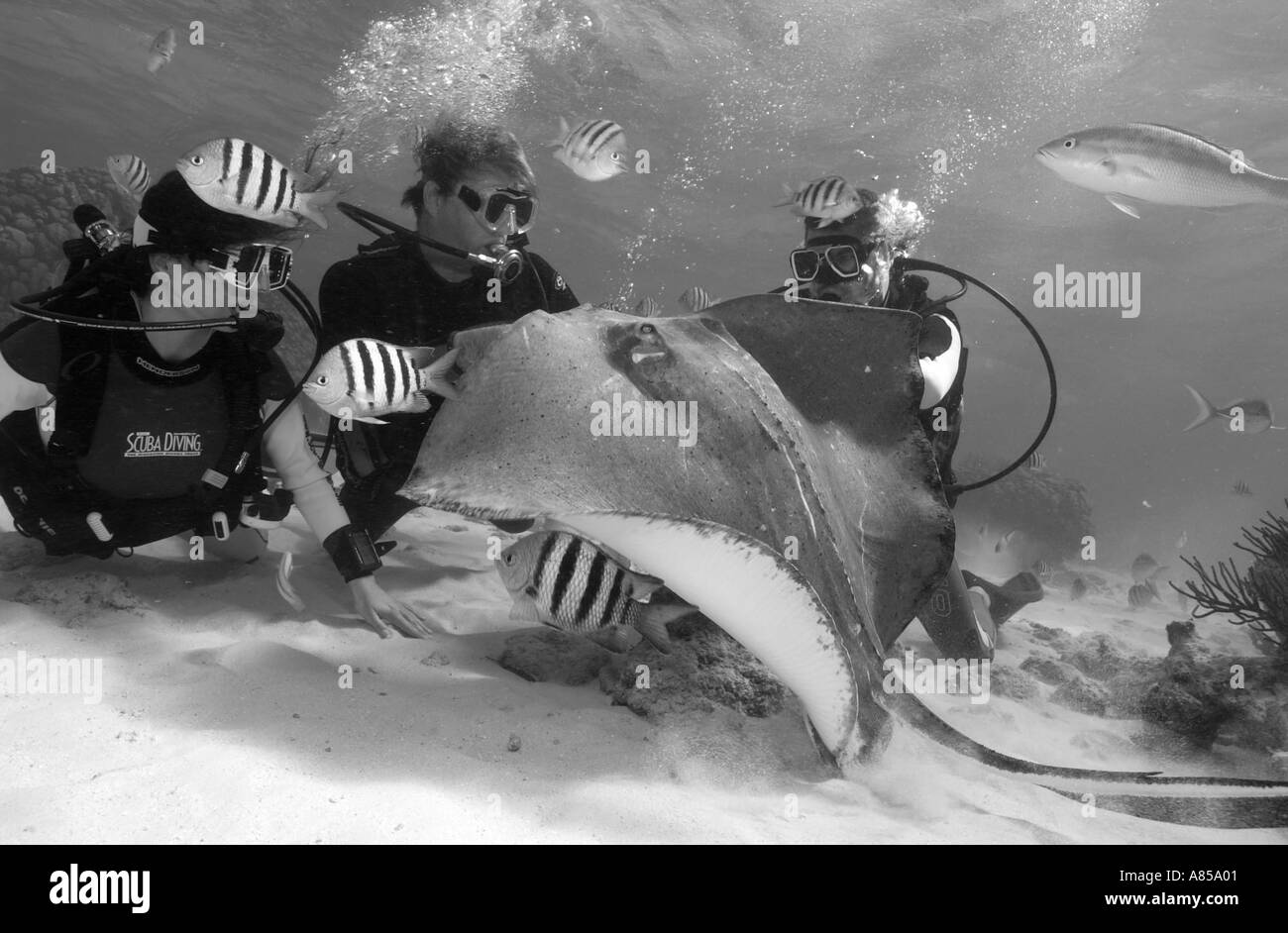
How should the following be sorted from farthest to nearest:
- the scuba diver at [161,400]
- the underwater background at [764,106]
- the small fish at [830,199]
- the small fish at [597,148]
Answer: the underwater background at [764,106], the small fish at [597,148], the small fish at [830,199], the scuba diver at [161,400]

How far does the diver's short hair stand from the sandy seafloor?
10.3 ft

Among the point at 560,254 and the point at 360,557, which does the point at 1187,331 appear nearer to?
the point at 560,254

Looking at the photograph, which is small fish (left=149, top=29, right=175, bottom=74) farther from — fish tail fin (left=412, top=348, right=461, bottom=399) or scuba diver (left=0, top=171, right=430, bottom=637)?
fish tail fin (left=412, top=348, right=461, bottom=399)

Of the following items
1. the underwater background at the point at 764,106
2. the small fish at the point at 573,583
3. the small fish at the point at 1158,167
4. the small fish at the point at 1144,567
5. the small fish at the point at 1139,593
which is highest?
the underwater background at the point at 764,106

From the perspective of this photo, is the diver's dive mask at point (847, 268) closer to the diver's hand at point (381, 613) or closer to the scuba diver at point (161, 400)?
the scuba diver at point (161, 400)

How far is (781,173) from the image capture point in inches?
934

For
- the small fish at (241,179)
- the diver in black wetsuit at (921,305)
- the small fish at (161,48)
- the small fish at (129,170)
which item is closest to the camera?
the small fish at (241,179)

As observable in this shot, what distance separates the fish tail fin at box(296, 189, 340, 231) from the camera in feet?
9.52

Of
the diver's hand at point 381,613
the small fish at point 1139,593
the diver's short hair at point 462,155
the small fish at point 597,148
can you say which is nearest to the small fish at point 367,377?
the diver's hand at point 381,613

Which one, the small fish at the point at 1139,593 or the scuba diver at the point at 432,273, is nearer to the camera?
the scuba diver at the point at 432,273

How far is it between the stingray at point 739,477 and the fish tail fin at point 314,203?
3.53 ft

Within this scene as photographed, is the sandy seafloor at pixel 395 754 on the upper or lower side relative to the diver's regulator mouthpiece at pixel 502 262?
lower

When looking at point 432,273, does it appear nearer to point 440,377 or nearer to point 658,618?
point 440,377

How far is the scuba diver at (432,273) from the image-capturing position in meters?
4.66
